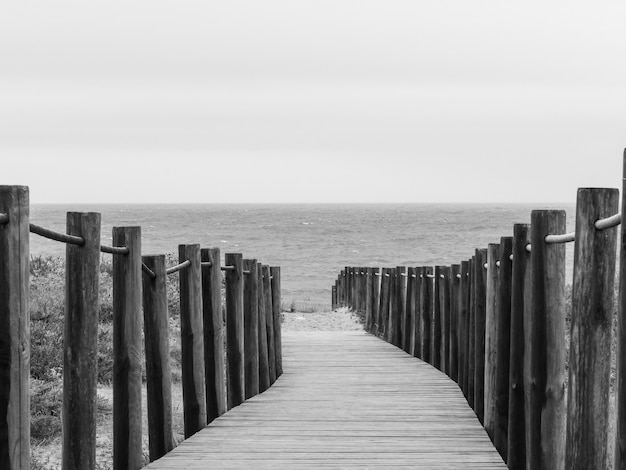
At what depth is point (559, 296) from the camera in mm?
4219

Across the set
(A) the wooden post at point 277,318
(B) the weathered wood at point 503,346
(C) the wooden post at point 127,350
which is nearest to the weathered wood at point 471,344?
(B) the weathered wood at point 503,346

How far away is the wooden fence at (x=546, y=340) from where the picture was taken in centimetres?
335

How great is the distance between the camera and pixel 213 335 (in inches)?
260

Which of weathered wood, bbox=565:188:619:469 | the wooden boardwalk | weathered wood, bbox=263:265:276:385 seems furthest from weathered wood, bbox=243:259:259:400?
weathered wood, bbox=565:188:619:469

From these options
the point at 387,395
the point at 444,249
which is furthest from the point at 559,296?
the point at 444,249

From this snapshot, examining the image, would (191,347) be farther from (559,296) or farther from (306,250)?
(306,250)

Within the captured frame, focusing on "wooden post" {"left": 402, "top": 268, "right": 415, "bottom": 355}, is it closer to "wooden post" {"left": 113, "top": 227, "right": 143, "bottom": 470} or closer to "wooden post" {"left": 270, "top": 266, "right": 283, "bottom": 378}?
"wooden post" {"left": 270, "top": 266, "right": 283, "bottom": 378}

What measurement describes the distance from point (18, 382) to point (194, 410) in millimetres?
2840

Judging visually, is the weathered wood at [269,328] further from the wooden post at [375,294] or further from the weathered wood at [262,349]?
the wooden post at [375,294]

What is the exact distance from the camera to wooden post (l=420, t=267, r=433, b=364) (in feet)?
34.4

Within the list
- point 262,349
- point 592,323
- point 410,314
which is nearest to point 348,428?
point 262,349

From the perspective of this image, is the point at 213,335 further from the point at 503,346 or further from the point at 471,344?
the point at 503,346

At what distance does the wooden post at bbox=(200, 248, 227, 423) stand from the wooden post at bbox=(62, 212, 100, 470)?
239cm

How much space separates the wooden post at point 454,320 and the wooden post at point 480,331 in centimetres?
180
